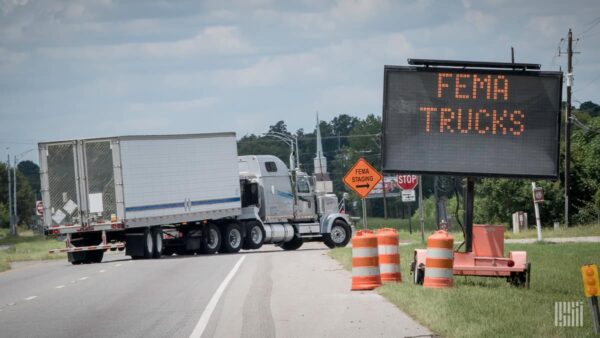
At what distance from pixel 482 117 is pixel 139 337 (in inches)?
283

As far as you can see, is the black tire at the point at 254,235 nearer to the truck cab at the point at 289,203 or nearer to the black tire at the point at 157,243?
the truck cab at the point at 289,203

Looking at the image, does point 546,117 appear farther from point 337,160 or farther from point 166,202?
point 337,160

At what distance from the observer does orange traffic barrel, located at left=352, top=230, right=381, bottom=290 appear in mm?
19375

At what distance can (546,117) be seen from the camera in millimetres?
18391

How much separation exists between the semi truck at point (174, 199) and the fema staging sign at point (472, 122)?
68.6 ft

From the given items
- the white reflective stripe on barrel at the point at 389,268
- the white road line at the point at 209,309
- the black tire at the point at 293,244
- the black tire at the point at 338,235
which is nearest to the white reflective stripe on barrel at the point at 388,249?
the white reflective stripe on barrel at the point at 389,268

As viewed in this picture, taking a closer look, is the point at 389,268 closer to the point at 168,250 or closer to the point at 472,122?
the point at 472,122

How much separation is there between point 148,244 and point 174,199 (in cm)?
215

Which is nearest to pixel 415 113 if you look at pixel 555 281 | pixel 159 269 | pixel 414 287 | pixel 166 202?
pixel 414 287

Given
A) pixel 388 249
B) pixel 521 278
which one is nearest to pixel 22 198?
pixel 388 249

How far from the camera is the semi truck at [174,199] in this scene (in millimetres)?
38188

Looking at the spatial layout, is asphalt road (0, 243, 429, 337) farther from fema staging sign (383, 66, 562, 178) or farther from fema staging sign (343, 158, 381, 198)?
fema staging sign (343, 158, 381, 198)

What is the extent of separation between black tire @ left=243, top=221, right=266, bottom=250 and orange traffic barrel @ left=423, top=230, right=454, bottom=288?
27.4 metres
